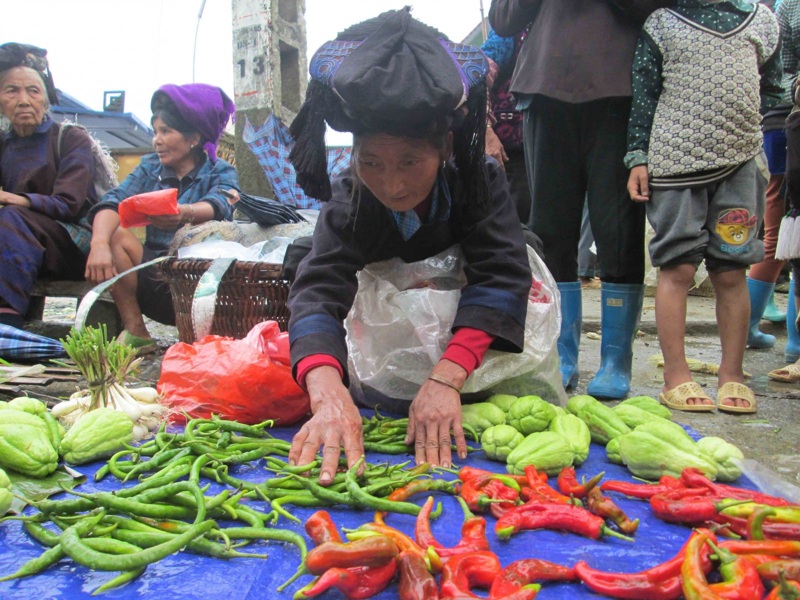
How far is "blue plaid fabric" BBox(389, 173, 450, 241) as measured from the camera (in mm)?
2459

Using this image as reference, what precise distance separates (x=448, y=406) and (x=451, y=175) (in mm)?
939

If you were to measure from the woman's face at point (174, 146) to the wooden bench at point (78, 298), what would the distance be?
1.11 meters

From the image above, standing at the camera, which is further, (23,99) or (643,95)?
(23,99)

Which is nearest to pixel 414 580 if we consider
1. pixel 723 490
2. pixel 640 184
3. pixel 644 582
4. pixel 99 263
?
pixel 644 582

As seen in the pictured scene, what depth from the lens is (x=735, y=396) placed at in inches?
117

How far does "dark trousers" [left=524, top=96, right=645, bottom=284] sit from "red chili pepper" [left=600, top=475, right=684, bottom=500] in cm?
153

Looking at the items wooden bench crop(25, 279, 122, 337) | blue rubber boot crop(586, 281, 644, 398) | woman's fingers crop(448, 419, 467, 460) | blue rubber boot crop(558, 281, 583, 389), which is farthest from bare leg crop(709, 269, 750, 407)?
wooden bench crop(25, 279, 122, 337)

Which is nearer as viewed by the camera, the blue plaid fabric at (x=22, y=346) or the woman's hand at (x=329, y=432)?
the woman's hand at (x=329, y=432)

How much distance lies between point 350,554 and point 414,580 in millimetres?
140

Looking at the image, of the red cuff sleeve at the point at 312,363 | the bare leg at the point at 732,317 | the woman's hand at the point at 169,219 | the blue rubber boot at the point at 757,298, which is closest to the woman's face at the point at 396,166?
Result: the red cuff sleeve at the point at 312,363

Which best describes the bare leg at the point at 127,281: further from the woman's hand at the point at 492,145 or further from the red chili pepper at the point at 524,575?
the red chili pepper at the point at 524,575

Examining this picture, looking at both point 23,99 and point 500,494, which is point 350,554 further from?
point 23,99

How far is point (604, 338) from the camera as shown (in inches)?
129

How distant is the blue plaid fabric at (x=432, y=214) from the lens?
2459 mm
